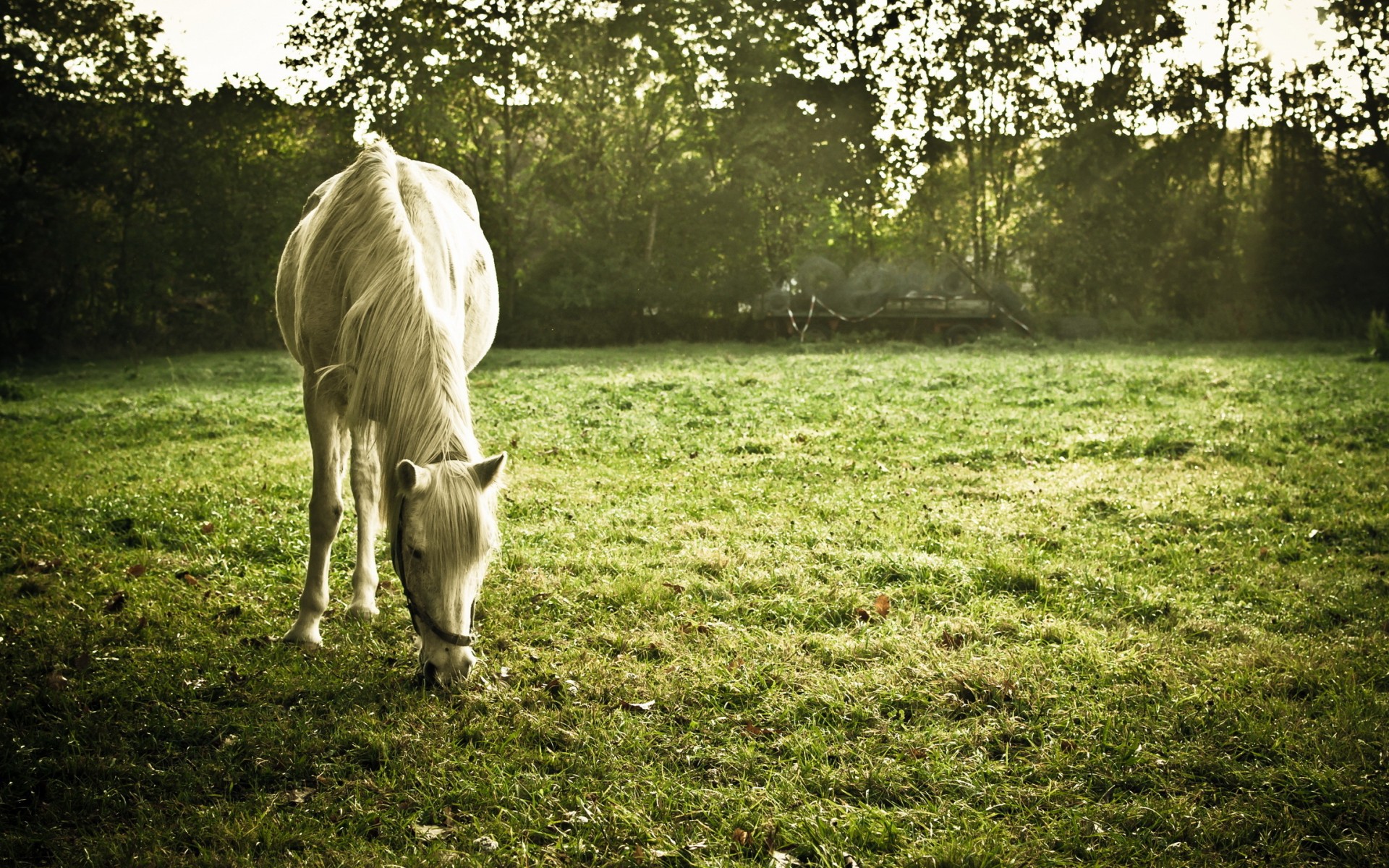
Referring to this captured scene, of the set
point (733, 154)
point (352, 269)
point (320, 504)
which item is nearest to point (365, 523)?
point (320, 504)

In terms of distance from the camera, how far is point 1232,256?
2338 centimetres

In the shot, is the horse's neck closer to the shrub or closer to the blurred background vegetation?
the shrub

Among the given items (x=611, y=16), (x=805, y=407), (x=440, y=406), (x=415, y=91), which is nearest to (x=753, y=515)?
(x=440, y=406)

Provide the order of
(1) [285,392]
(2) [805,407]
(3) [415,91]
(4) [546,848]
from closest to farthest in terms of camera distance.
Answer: (4) [546,848] → (2) [805,407] → (1) [285,392] → (3) [415,91]

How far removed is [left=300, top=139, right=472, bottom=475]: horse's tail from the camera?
10.8 ft

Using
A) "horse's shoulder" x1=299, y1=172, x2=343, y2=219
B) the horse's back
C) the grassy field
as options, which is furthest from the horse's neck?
"horse's shoulder" x1=299, y1=172, x2=343, y2=219

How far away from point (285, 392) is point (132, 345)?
9.02 metres

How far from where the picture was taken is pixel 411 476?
290 centimetres

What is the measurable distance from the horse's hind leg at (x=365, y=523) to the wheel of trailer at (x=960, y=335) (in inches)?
753

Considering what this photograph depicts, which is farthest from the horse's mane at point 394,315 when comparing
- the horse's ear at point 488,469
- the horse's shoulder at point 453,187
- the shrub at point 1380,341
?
the shrub at point 1380,341

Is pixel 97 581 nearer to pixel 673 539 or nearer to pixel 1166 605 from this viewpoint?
→ pixel 673 539

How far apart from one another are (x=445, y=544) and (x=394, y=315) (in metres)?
0.99

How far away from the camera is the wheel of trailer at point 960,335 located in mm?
21875

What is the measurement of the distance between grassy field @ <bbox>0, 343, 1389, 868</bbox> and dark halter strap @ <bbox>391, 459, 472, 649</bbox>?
305 millimetres
